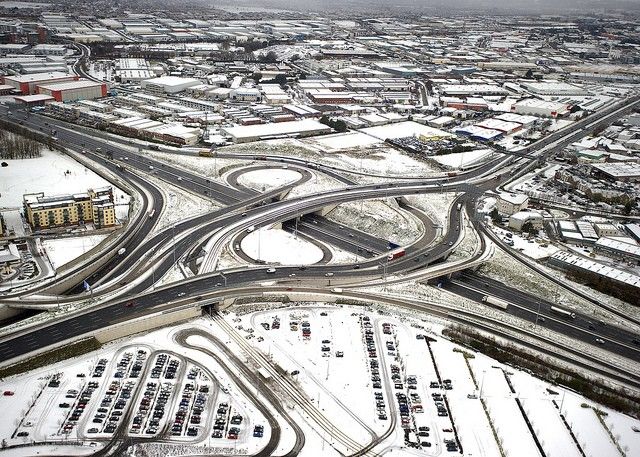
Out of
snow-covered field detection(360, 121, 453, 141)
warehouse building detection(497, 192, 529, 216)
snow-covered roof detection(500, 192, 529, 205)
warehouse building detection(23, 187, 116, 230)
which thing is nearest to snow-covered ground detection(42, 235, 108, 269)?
warehouse building detection(23, 187, 116, 230)

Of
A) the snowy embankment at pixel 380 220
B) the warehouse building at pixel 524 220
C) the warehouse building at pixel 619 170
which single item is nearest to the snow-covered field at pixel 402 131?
the warehouse building at pixel 619 170

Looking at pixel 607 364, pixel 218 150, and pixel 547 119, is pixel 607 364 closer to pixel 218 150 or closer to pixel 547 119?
pixel 218 150

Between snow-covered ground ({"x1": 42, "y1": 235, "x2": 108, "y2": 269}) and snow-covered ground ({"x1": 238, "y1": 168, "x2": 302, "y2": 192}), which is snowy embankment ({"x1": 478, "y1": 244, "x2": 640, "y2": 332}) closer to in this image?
snow-covered ground ({"x1": 238, "y1": 168, "x2": 302, "y2": 192})

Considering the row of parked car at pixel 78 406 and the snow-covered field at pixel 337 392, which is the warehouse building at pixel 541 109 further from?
the row of parked car at pixel 78 406

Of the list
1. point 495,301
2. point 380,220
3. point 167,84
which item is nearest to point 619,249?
point 495,301

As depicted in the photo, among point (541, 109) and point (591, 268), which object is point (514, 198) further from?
point (541, 109)
